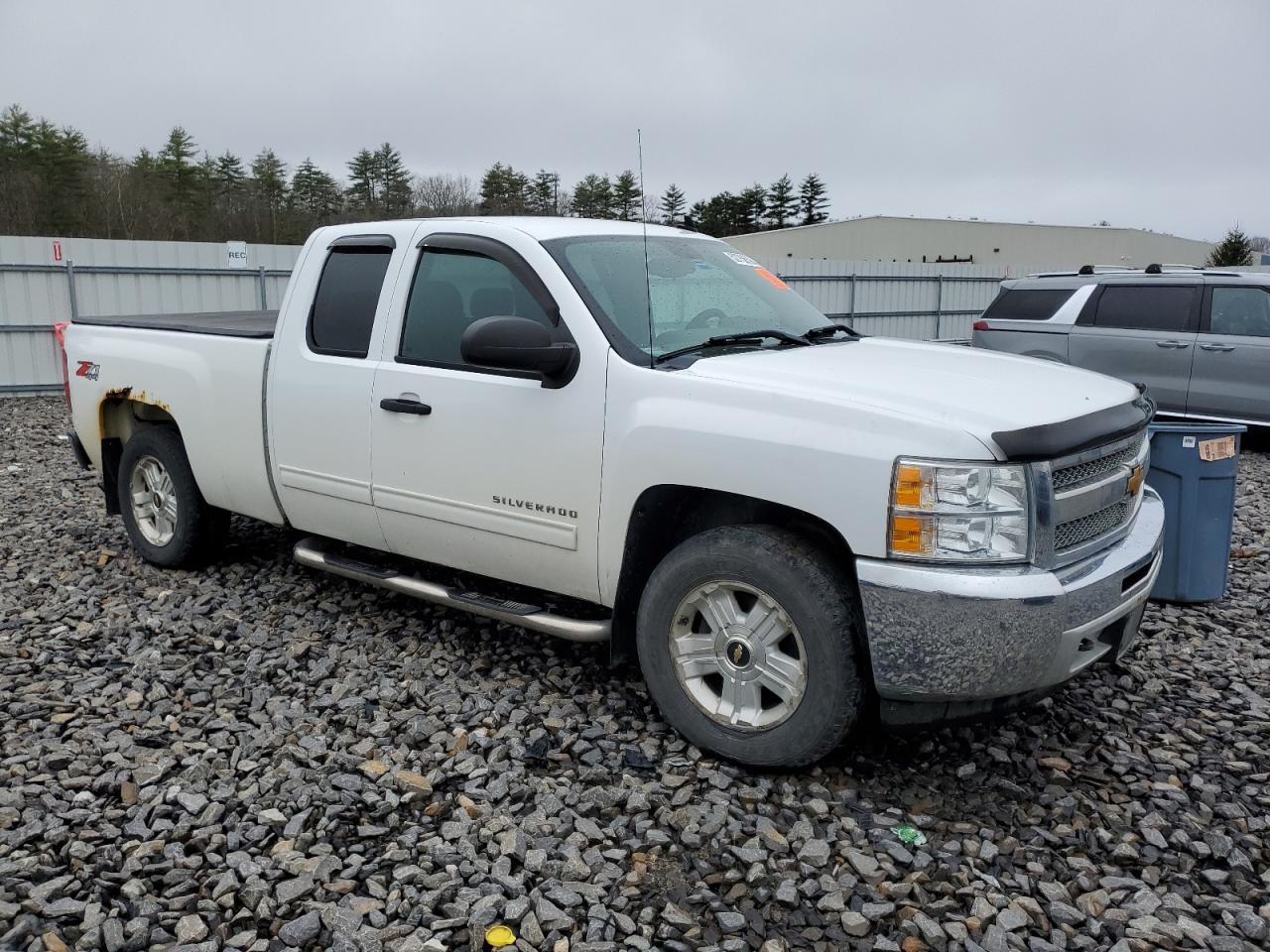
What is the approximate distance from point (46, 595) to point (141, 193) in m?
53.8

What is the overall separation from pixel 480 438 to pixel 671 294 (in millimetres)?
966

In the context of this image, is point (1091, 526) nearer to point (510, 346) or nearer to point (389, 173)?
point (510, 346)

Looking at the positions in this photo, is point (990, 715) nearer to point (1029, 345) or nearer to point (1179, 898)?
point (1179, 898)

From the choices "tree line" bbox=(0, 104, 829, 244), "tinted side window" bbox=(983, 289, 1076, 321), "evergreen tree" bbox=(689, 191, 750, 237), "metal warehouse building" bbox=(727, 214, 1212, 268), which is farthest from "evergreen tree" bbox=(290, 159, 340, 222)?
"tinted side window" bbox=(983, 289, 1076, 321)

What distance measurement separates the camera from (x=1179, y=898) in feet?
9.69

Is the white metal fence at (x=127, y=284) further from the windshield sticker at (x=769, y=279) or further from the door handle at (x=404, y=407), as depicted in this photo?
the windshield sticker at (x=769, y=279)

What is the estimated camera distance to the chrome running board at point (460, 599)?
13.0 feet

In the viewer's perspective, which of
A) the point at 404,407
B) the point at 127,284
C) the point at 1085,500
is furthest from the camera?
the point at 127,284

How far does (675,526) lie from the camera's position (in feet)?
12.9

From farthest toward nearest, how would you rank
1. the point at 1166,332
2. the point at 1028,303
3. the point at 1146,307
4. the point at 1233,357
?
the point at 1028,303
the point at 1146,307
the point at 1166,332
the point at 1233,357

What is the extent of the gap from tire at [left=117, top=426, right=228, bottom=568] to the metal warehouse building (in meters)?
37.2

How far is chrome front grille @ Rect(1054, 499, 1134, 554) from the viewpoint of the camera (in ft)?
10.9

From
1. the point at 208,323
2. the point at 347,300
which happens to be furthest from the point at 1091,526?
the point at 208,323

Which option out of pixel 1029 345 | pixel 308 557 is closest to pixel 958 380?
pixel 308 557
